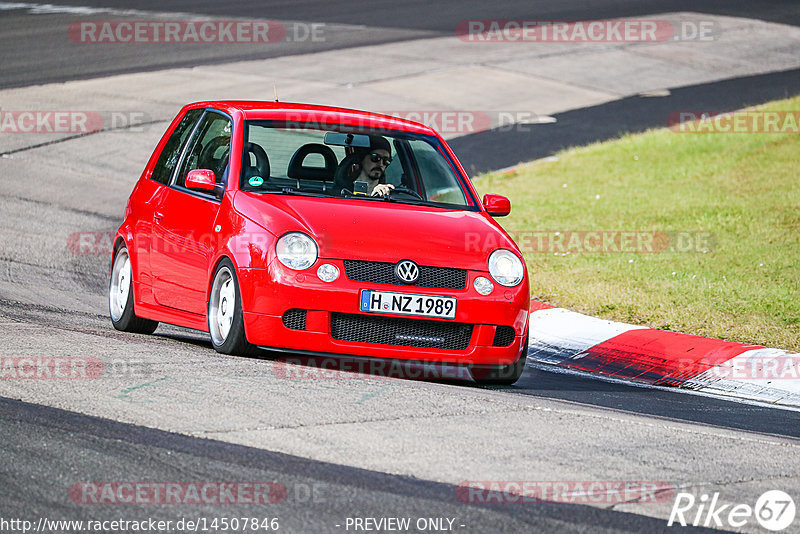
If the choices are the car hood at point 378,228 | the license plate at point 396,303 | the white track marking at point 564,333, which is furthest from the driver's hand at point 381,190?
the white track marking at point 564,333

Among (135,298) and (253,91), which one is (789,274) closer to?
(135,298)

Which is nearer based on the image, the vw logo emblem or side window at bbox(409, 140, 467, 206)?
the vw logo emblem

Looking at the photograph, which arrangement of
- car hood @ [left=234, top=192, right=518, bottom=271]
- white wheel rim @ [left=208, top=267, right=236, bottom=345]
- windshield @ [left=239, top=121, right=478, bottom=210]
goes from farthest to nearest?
windshield @ [left=239, top=121, right=478, bottom=210]
white wheel rim @ [left=208, top=267, right=236, bottom=345]
car hood @ [left=234, top=192, right=518, bottom=271]

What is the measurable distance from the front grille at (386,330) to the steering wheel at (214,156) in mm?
1626

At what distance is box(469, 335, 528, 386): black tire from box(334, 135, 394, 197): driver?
1.36 m

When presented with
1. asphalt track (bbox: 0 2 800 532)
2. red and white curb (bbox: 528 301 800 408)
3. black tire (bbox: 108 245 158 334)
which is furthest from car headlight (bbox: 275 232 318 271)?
red and white curb (bbox: 528 301 800 408)

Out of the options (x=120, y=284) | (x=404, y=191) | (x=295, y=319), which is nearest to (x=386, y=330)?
(x=295, y=319)

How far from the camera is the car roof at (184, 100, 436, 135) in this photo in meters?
8.75

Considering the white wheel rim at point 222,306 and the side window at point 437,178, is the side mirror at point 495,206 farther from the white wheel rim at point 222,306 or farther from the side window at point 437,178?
Answer: the white wheel rim at point 222,306

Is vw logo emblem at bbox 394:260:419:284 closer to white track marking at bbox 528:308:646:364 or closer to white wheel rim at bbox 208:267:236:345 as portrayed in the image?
white wheel rim at bbox 208:267:236:345

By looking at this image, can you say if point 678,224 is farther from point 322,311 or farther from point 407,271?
point 322,311

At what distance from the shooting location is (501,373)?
8.11 meters

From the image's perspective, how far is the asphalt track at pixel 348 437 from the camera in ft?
16.1

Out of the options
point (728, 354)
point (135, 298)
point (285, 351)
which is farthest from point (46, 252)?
point (728, 354)
